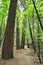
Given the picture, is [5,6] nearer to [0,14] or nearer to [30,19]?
[0,14]

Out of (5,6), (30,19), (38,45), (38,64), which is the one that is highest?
(5,6)

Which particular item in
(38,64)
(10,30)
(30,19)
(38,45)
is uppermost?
(30,19)

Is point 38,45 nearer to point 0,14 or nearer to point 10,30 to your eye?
point 10,30

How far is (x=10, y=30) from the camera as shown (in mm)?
15195

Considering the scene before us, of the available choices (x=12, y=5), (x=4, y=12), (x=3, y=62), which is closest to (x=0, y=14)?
(x=4, y=12)

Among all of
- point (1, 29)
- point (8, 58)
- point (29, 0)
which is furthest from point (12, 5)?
point (1, 29)

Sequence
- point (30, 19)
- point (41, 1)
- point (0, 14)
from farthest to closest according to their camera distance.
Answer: point (0, 14) < point (30, 19) < point (41, 1)

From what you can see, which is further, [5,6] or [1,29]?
[1,29]

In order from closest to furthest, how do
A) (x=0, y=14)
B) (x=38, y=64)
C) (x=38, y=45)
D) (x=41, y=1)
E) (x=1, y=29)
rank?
(x=41, y=1) < (x=38, y=64) < (x=38, y=45) < (x=0, y=14) < (x=1, y=29)

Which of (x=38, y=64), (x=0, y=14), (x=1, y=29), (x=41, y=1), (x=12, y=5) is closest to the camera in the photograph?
(x=41, y=1)

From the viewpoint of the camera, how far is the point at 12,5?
15125 mm

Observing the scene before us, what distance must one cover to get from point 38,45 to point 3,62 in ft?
12.9

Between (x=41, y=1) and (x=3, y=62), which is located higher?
(x=41, y=1)

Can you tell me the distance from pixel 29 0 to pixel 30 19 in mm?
3992
